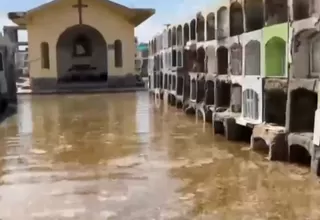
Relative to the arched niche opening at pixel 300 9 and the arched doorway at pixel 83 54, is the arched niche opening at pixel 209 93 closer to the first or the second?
the arched niche opening at pixel 300 9

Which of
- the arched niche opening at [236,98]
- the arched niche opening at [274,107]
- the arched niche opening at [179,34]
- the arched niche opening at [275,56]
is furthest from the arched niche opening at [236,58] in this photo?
Answer: the arched niche opening at [179,34]

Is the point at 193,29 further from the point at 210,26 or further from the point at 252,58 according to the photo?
the point at 252,58

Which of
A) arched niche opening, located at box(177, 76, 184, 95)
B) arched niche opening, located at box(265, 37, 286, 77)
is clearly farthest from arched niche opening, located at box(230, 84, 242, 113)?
arched niche opening, located at box(177, 76, 184, 95)

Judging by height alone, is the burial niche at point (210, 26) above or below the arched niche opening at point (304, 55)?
above

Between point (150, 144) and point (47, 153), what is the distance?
4.76 feet

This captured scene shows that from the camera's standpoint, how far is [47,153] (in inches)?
272

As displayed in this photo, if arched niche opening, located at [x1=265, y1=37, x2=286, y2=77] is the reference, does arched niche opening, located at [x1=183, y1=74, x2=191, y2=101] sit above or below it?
below

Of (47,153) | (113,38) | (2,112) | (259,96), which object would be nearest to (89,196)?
(47,153)

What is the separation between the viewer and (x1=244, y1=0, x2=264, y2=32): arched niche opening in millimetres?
7633

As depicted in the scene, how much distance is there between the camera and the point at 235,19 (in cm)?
830

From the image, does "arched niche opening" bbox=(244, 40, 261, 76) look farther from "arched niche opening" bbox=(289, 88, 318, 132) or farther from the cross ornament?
the cross ornament

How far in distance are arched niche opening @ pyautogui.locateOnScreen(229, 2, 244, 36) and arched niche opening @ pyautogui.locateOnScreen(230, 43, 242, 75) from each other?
27 cm

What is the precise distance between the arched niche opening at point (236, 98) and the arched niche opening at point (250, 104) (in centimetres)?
55

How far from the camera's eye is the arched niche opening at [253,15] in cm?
763
